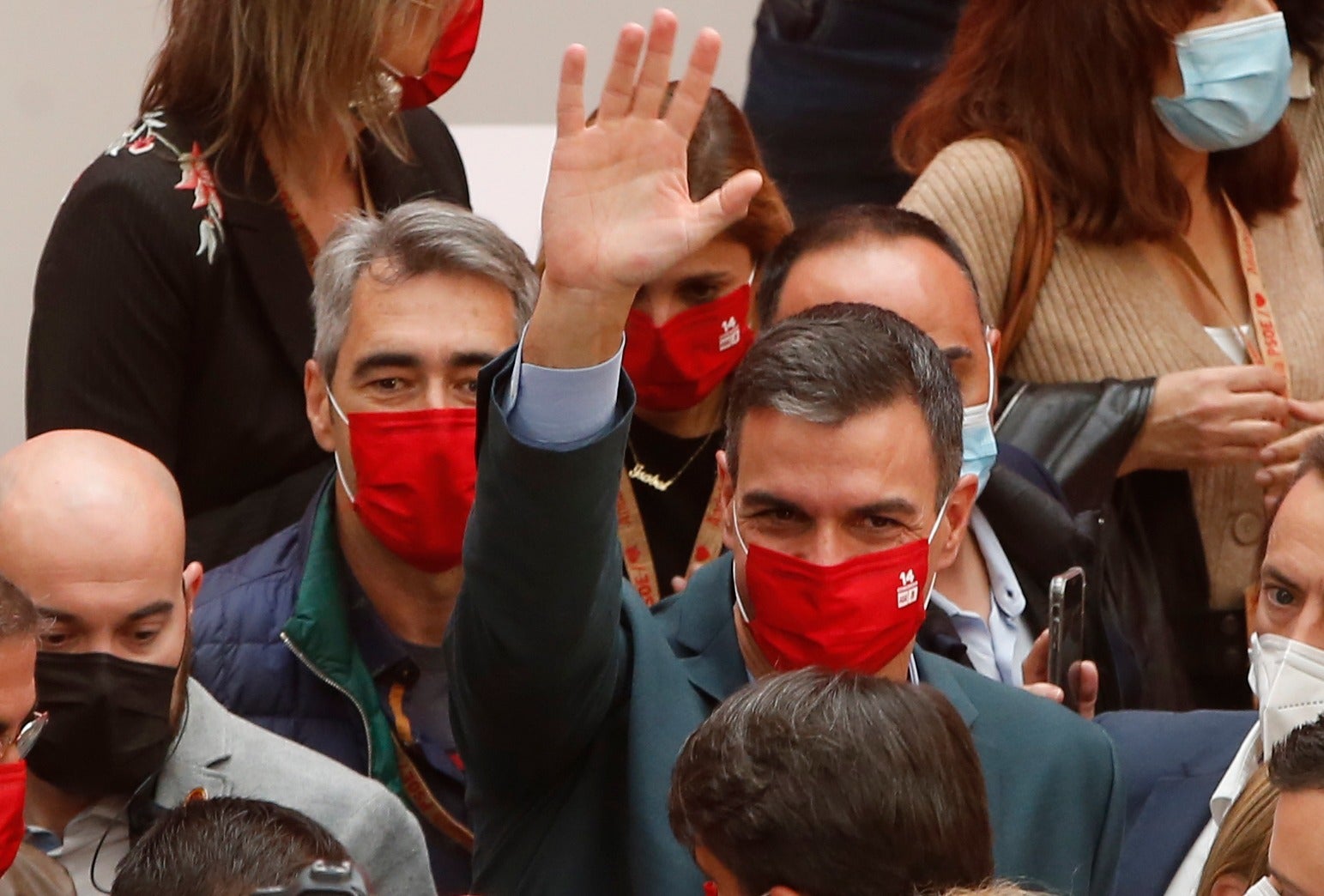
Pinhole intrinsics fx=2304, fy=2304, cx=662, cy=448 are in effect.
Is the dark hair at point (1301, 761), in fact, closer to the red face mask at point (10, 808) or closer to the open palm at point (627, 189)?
the open palm at point (627, 189)

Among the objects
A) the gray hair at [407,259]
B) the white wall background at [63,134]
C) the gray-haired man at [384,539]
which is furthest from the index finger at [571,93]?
the white wall background at [63,134]

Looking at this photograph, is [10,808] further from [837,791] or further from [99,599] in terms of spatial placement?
[837,791]

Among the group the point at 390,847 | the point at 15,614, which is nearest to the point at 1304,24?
the point at 390,847

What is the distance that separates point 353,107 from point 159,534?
1.11 m

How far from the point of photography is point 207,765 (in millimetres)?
3344

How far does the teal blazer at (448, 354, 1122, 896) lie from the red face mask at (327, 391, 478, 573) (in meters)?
0.55

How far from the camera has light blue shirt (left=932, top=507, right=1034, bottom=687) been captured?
3881 mm

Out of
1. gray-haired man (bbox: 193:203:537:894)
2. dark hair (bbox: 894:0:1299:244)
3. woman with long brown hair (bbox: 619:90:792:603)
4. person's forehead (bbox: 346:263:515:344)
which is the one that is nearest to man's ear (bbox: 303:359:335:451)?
gray-haired man (bbox: 193:203:537:894)

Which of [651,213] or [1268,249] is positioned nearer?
[651,213]

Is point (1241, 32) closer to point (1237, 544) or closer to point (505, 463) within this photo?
point (1237, 544)

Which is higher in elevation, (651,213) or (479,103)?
(651,213)

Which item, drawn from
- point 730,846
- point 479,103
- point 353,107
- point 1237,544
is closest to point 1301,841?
point 730,846

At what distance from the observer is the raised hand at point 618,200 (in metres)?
2.78

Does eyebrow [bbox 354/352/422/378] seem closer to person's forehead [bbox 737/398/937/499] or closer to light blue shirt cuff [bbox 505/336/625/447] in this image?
person's forehead [bbox 737/398/937/499]
